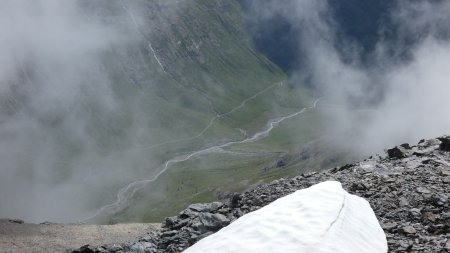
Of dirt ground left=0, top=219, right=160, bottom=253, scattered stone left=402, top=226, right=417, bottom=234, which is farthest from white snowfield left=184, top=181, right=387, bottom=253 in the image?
dirt ground left=0, top=219, right=160, bottom=253

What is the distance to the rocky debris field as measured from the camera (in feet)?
69.2

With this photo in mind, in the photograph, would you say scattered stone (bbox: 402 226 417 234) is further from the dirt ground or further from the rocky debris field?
the dirt ground

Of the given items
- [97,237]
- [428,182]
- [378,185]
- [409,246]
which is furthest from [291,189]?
[97,237]

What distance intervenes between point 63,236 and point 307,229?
40.5 m

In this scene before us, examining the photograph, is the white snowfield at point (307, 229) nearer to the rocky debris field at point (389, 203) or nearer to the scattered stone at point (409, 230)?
the rocky debris field at point (389, 203)

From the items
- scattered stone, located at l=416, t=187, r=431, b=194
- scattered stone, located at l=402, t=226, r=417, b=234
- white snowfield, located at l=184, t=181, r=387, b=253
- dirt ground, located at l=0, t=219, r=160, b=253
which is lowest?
white snowfield, located at l=184, t=181, r=387, b=253

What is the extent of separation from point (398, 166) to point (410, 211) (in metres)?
9.98

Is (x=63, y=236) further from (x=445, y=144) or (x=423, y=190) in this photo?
(x=423, y=190)

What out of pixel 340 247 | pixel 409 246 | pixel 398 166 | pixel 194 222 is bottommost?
pixel 340 247

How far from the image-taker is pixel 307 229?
11.5 meters

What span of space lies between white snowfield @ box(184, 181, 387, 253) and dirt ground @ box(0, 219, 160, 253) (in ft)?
106

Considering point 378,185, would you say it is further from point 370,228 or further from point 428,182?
point 370,228

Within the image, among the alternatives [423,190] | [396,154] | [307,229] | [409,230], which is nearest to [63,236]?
[396,154]

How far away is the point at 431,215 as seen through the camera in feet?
74.9
